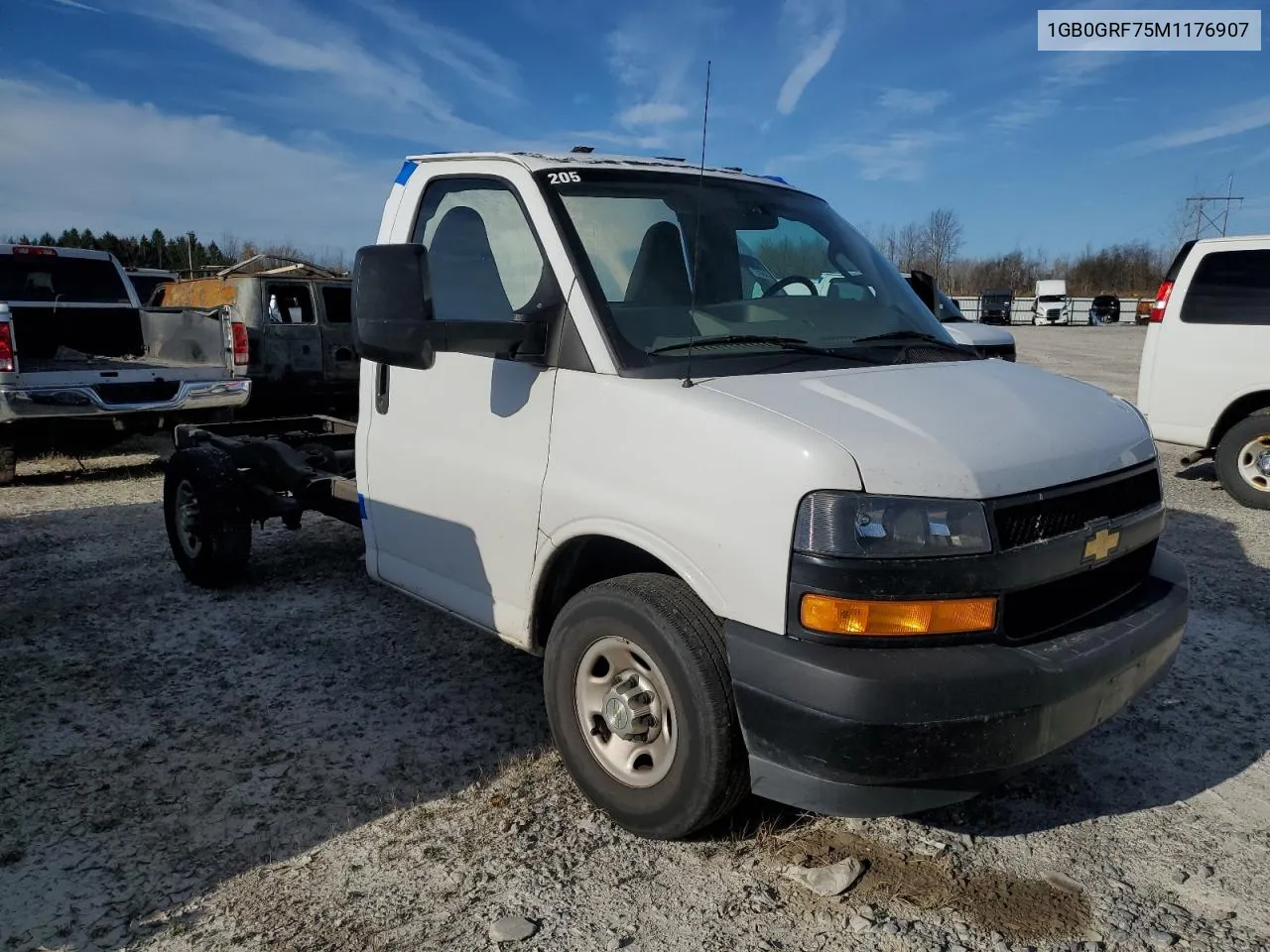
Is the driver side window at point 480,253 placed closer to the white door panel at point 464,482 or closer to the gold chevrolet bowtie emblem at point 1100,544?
the white door panel at point 464,482

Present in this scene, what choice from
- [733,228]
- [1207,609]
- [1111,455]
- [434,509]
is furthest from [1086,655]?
[1207,609]

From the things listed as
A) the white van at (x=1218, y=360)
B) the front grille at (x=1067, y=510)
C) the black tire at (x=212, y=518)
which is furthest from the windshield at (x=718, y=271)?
the white van at (x=1218, y=360)

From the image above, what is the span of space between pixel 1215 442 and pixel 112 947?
8792mm

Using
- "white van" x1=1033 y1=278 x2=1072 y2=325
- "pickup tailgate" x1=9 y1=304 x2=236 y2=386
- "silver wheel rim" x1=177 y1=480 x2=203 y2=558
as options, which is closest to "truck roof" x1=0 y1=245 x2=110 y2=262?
"pickup tailgate" x1=9 y1=304 x2=236 y2=386

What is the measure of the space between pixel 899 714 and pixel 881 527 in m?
0.48

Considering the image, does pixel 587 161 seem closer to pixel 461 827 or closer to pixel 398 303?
pixel 398 303

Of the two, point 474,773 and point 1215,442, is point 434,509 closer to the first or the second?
point 474,773

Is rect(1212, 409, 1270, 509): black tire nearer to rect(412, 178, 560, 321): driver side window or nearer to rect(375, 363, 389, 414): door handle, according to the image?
rect(412, 178, 560, 321): driver side window

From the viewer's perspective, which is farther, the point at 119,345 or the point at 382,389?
the point at 119,345

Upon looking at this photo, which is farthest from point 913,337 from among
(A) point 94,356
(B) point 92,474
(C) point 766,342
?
(A) point 94,356

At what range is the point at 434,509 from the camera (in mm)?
3820

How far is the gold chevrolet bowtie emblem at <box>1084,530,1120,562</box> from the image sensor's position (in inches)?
110

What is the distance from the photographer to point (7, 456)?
27.7 feet

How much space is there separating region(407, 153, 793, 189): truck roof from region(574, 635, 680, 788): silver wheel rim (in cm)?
180
